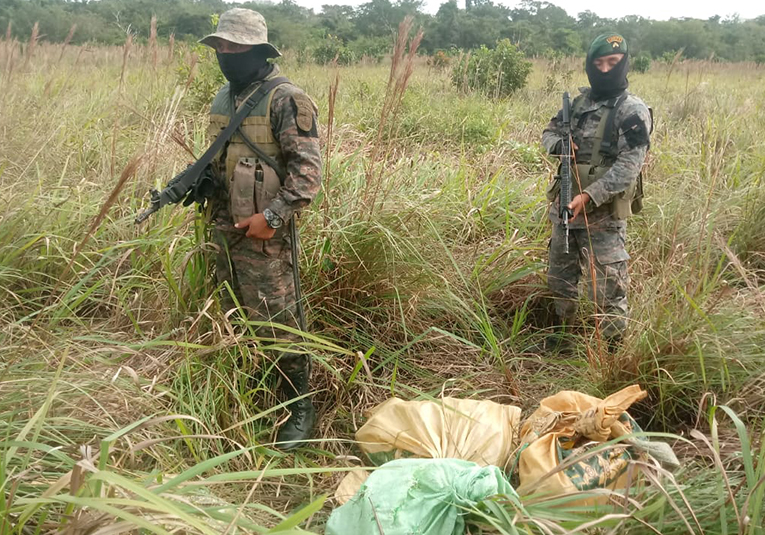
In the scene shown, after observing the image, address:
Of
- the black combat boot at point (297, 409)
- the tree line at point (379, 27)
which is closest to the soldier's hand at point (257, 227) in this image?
the black combat boot at point (297, 409)

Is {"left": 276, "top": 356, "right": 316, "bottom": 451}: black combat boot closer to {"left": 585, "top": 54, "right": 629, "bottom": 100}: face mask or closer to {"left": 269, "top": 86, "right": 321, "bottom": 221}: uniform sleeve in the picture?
{"left": 269, "top": 86, "right": 321, "bottom": 221}: uniform sleeve

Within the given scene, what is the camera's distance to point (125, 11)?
13195 mm

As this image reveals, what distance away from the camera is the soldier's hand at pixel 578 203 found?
3.27 meters

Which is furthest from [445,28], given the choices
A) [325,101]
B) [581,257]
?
[581,257]

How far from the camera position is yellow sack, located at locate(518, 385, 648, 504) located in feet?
6.64

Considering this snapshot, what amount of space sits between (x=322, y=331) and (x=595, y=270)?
148 centimetres

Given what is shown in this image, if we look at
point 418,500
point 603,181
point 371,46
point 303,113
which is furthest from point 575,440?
point 371,46

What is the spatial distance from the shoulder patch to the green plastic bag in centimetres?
144

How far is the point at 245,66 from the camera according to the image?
2.67 m

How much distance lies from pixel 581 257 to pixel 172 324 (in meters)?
2.25

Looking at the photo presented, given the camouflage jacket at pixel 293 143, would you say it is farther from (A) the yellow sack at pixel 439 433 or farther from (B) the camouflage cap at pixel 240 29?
(A) the yellow sack at pixel 439 433

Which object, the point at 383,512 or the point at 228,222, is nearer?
the point at 383,512

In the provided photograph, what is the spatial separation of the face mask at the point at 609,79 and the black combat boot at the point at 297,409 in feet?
7.21

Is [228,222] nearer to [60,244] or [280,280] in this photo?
[280,280]
